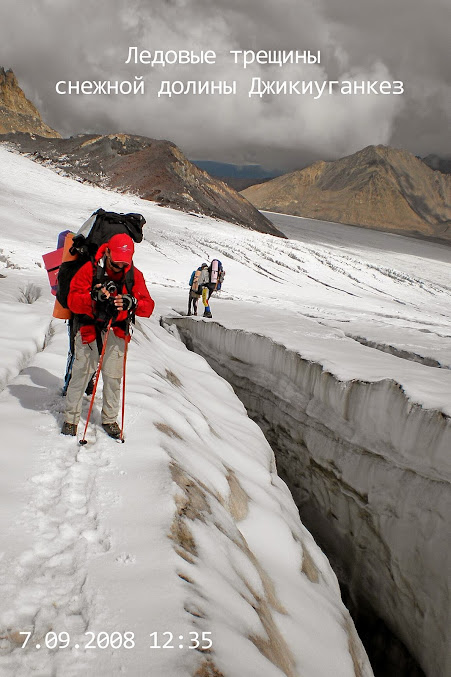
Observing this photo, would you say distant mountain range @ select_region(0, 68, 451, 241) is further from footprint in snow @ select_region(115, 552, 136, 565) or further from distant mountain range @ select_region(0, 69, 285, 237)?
footprint in snow @ select_region(115, 552, 136, 565)

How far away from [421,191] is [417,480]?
8117 inches

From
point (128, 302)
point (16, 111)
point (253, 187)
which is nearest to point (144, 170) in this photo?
point (128, 302)

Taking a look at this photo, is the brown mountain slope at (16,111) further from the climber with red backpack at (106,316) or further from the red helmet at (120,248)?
the red helmet at (120,248)

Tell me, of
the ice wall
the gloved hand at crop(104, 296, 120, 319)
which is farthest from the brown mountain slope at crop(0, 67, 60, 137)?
the gloved hand at crop(104, 296, 120, 319)

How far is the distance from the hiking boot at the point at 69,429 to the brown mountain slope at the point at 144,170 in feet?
121

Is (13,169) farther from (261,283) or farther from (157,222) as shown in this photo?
(261,283)

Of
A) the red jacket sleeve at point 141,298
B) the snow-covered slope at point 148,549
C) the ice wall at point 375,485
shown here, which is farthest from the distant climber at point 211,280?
the red jacket sleeve at point 141,298

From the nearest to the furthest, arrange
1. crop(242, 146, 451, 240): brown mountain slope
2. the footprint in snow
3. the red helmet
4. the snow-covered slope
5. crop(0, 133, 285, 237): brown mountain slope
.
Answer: the snow-covered slope < the footprint in snow < the red helmet < crop(0, 133, 285, 237): brown mountain slope < crop(242, 146, 451, 240): brown mountain slope

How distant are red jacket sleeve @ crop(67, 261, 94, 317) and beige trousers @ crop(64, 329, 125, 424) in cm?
26

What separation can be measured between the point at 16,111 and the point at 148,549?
137 m

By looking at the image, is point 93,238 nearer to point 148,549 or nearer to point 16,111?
point 148,549

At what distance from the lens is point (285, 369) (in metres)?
7.20

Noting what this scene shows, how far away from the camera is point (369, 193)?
6270 inches

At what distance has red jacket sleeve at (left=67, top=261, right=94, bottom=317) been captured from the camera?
313 cm
